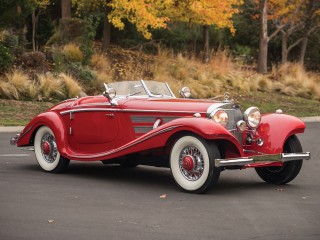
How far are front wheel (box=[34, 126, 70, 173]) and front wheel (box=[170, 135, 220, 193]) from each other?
2.16m

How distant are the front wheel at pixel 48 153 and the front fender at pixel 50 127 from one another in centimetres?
11

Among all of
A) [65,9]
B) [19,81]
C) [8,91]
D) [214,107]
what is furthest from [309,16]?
[214,107]

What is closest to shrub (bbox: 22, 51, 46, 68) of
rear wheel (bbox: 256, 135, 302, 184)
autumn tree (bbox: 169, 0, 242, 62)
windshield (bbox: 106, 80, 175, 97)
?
autumn tree (bbox: 169, 0, 242, 62)

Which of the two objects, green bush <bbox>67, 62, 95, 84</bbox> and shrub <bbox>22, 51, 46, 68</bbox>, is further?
shrub <bbox>22, 51, 46, 68</bbox>

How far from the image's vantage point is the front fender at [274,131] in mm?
9805

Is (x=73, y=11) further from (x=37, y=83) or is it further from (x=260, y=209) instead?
(x=260, y=209)

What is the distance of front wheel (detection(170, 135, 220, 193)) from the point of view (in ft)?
29.6

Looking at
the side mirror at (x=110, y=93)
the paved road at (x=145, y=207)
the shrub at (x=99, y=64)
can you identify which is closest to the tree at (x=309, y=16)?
the shrub at (x=99, y=64)

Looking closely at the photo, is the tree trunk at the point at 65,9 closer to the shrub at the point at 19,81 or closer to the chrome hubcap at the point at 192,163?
the shrub at the point at 19,81

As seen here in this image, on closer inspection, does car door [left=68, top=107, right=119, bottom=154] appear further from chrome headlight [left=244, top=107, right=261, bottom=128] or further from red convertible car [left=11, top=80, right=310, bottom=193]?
chrome headlight [left=244, top=107, right=261, bottom=128]

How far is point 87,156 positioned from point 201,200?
2302mm

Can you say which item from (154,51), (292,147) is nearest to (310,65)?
(154,51)

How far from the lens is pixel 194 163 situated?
9227 millimetres

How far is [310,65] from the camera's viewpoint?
44812 mm
